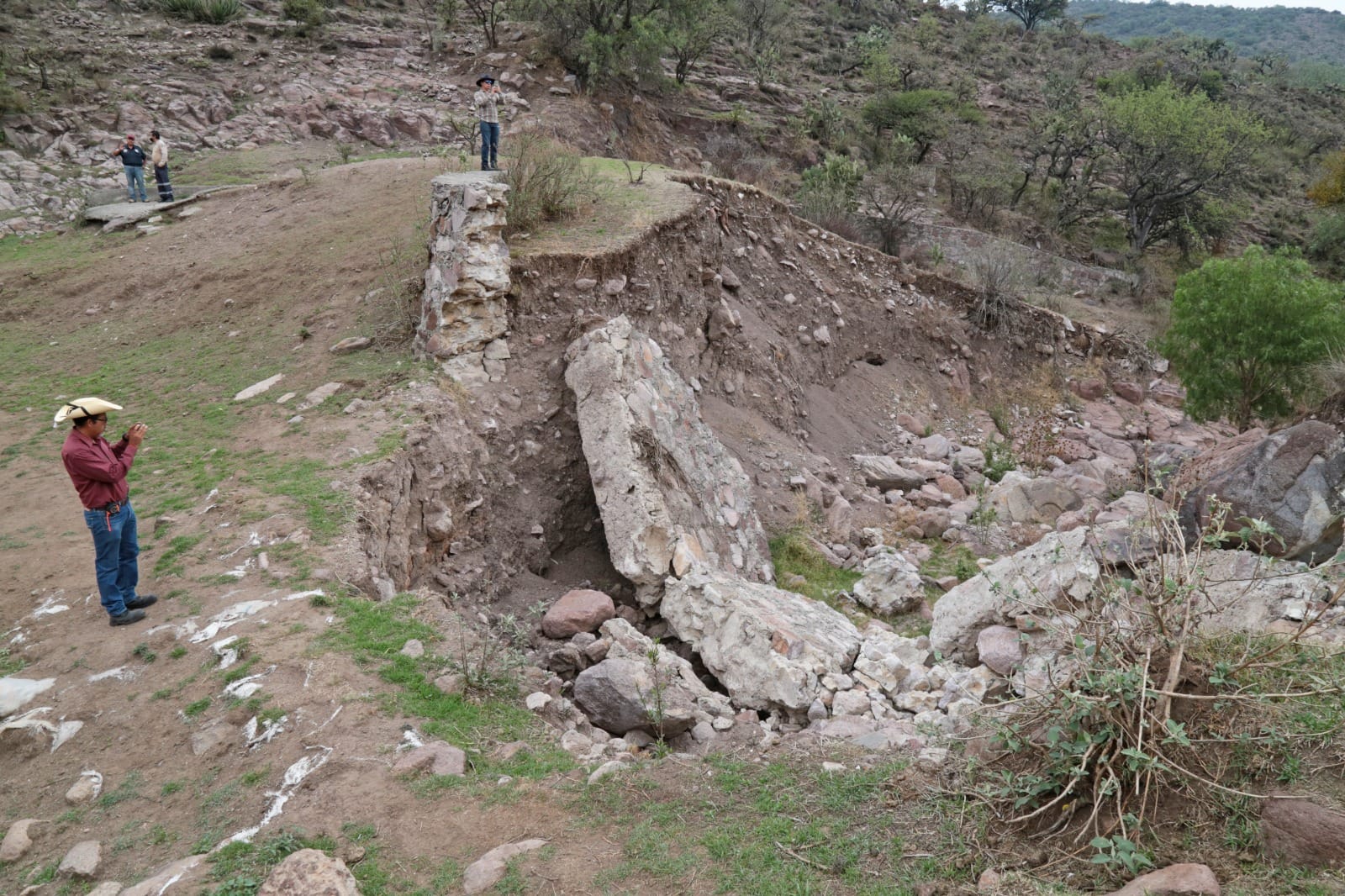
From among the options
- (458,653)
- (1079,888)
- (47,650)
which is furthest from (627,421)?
(1079,888)

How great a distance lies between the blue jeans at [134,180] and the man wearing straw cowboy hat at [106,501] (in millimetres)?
12134

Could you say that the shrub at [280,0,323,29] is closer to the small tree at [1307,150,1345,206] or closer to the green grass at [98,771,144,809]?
the green grass at [98,771,144,809]

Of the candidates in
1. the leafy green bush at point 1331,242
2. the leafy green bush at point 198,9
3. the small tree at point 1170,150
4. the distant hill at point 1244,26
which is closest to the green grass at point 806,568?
the leafy green bush at point 198,9

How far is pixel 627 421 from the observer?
7355 millimetres

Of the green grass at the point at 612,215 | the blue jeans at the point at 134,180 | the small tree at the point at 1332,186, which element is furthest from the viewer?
the small tree at the point at 1332,186

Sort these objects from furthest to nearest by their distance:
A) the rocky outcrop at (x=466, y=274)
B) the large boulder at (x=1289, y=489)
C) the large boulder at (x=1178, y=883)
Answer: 1. the rocky outcrop at (x=466, y=274)
2. the large boulder at (x=1289, y=489)
3. the large boulder at (x=1178, y=883)

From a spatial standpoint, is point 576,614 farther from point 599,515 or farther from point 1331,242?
point 1331,242

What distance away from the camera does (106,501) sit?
4844mm

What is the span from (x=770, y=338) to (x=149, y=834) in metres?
10.8

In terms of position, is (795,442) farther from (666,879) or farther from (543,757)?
(666,879)

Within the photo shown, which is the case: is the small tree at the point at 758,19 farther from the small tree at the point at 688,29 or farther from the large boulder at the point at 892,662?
the large boulder at the point at 892,662

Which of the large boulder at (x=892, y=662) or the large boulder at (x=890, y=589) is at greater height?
the large boulder at (x=892, y=662)

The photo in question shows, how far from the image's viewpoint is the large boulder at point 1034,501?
10.5 m

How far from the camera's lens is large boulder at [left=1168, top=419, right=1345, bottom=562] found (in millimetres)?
5645
